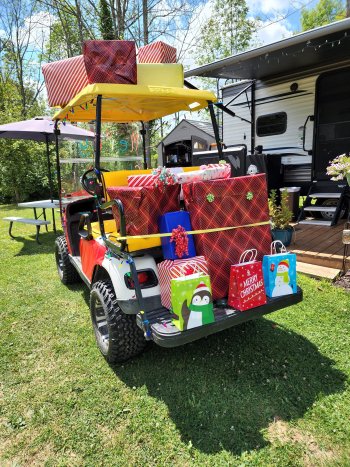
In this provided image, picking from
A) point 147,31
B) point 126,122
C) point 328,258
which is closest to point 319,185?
point 328,258

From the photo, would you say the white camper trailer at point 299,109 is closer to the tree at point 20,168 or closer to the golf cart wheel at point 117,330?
the golf cart wheel at point 117,330

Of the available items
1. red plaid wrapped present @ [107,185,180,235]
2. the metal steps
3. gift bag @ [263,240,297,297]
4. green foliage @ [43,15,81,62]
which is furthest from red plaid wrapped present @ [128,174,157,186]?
green foliage @ [43,15,81,62]

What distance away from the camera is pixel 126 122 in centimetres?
398

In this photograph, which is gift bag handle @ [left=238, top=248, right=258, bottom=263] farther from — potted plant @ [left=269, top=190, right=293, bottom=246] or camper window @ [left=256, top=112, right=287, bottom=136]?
camper window @ [left=256, top=112, right=287, bottom=136]

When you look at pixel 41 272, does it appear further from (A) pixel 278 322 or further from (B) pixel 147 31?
(B) pixel 147 31

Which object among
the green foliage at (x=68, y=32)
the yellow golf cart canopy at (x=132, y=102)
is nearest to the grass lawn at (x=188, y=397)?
the yellow golf cart canopy at (x=132, y=102)

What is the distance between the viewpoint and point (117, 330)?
236 centimetres

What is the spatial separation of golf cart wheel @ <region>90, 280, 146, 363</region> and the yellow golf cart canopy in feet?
4.71

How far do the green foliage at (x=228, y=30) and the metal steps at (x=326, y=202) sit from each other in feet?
63.3

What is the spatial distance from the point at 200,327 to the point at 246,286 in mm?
431

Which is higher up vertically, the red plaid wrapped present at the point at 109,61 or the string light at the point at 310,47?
the string light at the point at 310,47

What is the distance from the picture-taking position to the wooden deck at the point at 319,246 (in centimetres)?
423

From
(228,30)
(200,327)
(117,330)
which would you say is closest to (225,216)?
(200,327)

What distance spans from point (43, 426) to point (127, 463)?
641 mm
